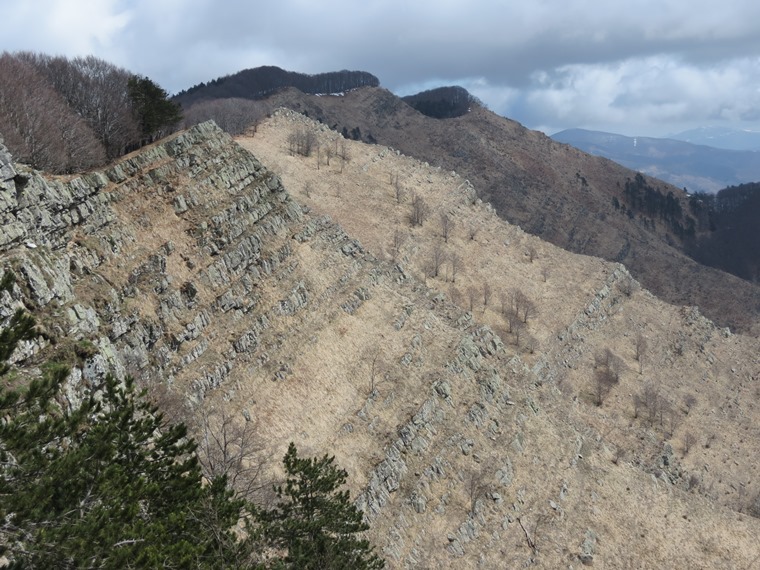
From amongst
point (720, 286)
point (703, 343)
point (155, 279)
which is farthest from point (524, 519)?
point (720, 286)

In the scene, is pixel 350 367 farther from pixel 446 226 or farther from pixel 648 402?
pixel 648 402

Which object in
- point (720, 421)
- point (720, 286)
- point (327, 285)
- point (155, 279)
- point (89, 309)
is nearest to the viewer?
point (89, 309)

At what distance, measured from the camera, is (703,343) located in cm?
8388

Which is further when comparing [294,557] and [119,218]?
[119,218]

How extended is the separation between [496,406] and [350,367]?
1400 cm

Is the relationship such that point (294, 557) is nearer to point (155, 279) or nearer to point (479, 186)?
point (155, 279)

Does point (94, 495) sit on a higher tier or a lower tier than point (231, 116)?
lower

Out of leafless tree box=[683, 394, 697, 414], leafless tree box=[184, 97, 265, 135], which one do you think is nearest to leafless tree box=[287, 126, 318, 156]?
leafless tree box=[184, 97, 265, 135]

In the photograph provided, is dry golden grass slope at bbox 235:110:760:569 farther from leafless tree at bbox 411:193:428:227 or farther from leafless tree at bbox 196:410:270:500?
leafless tree at bbox 196:410:270:500

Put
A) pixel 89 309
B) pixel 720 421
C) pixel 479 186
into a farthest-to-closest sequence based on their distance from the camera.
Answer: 1. pixel 479 186
2. pixel 720 421
3. pixel 89 309

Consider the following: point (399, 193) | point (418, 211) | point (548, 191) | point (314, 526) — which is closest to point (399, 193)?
point (399, 193)

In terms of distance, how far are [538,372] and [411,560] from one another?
34.2 m

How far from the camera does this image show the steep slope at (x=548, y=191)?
132 m

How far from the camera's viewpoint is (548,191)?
16488cm
